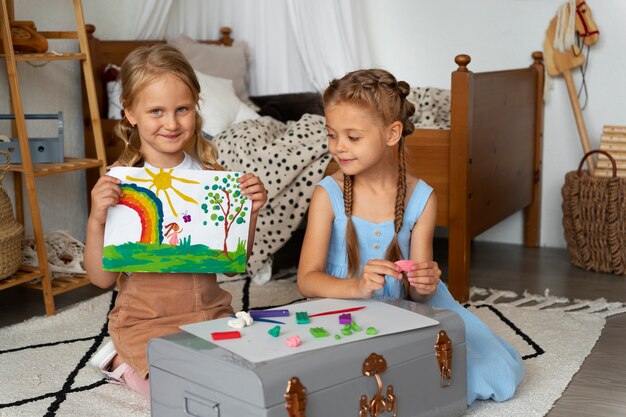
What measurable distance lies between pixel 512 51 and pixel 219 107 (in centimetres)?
127

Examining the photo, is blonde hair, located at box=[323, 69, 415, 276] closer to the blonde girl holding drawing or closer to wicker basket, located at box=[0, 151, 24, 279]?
the blonde girl holding drawing

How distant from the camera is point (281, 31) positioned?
3812 mm

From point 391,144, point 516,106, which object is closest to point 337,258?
point 391,144

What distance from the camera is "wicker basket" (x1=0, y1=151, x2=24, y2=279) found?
2.49 m

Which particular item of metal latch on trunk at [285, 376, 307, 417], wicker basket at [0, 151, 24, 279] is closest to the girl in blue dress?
metal latch on trunk at [285, 376, 307, 417]

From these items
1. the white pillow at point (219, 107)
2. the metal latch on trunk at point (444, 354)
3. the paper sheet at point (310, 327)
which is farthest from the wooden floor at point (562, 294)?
the white pillow at point (219, 107)

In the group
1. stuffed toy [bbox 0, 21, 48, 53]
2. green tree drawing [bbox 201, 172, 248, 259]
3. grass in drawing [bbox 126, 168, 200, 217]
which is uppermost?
stuffed toy [bbox 0, 21, 48, 53]

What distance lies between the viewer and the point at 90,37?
3383 millimetres

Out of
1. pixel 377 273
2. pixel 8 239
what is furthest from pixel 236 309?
pixel 377 273

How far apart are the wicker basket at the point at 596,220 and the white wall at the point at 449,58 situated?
0.42m

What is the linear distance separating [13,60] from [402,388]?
1.62 metres

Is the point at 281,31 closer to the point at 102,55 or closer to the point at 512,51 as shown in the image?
the point at 102,55

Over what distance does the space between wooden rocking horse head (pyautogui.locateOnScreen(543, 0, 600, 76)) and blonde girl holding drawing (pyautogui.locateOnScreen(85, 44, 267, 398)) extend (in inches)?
77.8

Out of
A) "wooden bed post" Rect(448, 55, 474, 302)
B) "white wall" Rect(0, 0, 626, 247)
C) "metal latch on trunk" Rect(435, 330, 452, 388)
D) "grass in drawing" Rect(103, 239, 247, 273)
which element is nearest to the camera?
"metal latch on trunk" Rect(435, 330, 452, 388)
